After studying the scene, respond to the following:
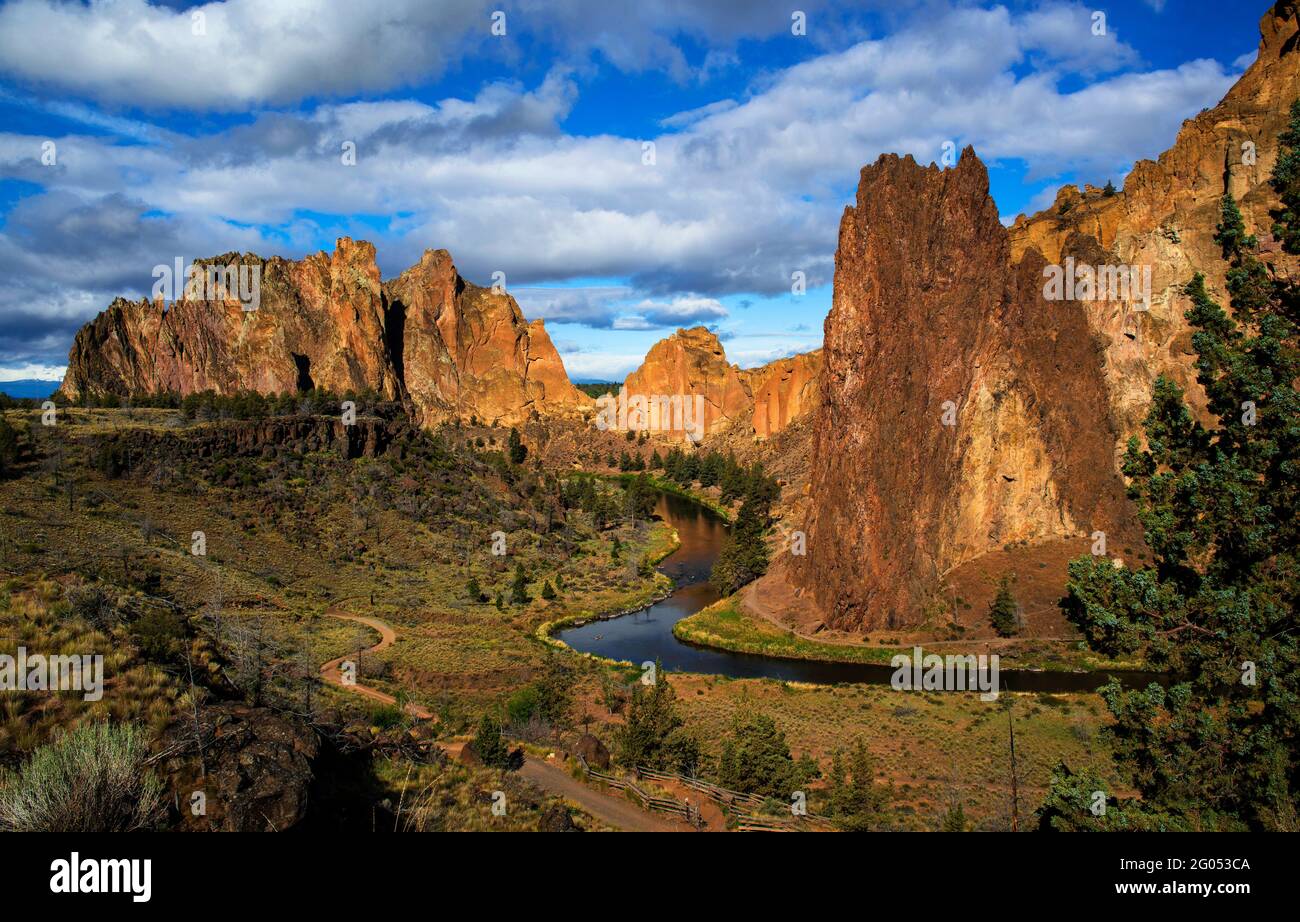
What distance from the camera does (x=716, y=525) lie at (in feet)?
321

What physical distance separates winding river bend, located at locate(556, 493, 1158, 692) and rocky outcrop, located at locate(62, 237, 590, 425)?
80.0m

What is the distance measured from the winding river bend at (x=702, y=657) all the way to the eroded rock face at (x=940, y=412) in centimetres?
763

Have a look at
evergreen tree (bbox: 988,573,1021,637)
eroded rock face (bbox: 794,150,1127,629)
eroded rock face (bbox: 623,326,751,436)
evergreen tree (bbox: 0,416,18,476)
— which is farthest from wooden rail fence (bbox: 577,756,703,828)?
eroded rock face (bbox: 623,326,751,436)

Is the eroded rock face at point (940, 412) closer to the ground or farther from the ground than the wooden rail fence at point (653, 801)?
farther from the ground

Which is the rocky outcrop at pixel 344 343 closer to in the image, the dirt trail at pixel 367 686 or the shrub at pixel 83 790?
the dirt trail at pixel 367 686

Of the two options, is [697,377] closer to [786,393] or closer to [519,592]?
[786,393]

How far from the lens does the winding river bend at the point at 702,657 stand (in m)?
42.1

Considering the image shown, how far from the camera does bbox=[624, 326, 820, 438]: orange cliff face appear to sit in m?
155

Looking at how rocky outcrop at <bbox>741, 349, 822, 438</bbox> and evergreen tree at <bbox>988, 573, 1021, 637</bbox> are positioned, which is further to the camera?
rocky outcrop at <bbox>741, 349, 822, 438</bbox>

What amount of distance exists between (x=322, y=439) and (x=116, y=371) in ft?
243

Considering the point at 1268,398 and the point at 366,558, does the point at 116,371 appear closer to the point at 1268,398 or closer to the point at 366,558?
the point at 366,558

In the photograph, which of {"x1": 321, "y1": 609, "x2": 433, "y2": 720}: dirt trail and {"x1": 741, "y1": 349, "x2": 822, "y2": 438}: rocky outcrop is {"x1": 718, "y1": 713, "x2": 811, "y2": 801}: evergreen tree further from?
{"x1": 741, "y1": 349, "x2": 822, "y2": 438}: rocky outcrop

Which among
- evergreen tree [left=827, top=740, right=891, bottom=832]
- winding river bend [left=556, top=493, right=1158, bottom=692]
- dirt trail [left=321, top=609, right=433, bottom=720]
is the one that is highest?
dirt trail [left=321, top=609, right=433, bottom=720]

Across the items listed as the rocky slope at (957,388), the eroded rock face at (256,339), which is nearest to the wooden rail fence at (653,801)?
the rocky slope at (957,388)
